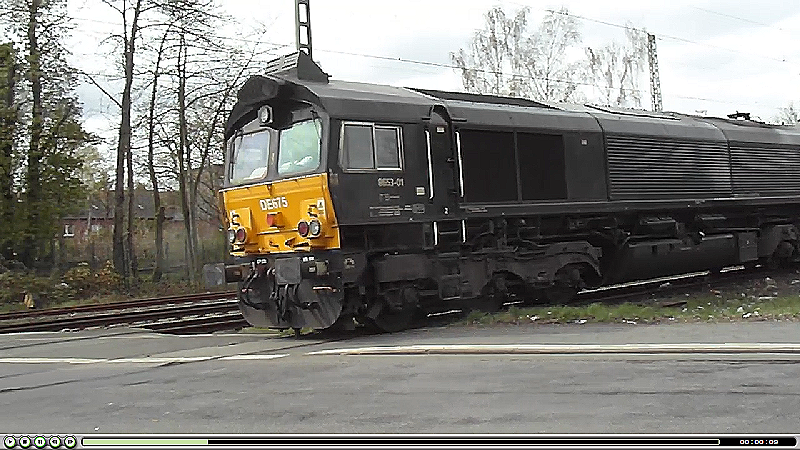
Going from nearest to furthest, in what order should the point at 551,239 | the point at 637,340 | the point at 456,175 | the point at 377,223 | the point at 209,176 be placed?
the point at 637,340 < the point at 377,223 < the point at 456,175 < the point at 551,239 < the point at 209,176

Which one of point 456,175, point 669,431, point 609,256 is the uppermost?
point 456,175

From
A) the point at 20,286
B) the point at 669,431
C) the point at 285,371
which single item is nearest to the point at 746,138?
the point at 285,371

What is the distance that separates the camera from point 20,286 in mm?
25141

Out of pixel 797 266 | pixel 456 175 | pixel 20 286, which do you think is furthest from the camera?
pixel 20 286

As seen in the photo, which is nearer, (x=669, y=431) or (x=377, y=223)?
(x=669, y=431)

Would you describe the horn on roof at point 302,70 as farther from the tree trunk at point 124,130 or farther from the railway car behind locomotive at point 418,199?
the tree trunk at point 124,130

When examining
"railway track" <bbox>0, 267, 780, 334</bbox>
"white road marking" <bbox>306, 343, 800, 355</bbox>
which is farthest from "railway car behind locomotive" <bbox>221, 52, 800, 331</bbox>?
"white road marking" <bbox>306, 343, 800, 355</bbox>

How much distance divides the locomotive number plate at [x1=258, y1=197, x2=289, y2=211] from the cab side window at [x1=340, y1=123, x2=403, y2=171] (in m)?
1.15

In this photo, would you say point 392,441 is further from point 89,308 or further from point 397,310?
point 89,308

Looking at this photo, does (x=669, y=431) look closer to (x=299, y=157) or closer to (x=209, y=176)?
(x=299, y=157)

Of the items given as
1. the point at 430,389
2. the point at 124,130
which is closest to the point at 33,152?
the point at 124,130

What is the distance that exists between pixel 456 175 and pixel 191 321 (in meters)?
5.90

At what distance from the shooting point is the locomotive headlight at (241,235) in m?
12.9

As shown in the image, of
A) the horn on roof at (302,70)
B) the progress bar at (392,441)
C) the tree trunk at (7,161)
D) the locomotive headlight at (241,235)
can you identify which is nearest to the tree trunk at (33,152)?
the tree trunk at (7,161)
